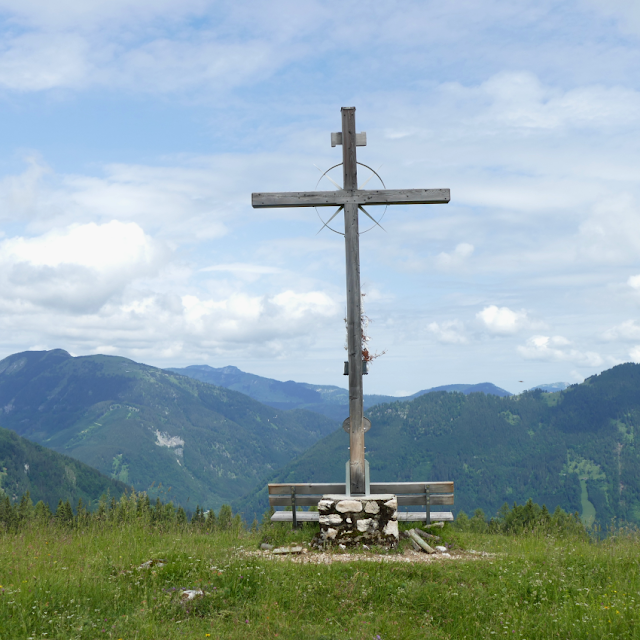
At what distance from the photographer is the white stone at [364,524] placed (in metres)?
10.9

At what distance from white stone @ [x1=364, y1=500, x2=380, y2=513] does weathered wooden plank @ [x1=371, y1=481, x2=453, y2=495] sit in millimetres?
1485

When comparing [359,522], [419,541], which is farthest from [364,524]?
[419,541]

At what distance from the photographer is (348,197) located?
40.3 feet

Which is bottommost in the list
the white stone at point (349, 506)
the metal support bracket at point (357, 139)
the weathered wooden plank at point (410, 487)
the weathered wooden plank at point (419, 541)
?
the weathered wooden plank at point (419, 541)

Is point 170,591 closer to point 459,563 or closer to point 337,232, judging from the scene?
point 459,563

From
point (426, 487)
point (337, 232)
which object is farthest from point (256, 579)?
point (337, 232)

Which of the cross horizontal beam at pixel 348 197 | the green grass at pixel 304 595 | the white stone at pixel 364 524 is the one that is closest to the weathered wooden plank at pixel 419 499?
the white stone at pixel 364 524

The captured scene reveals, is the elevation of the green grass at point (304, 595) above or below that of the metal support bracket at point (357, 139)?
below

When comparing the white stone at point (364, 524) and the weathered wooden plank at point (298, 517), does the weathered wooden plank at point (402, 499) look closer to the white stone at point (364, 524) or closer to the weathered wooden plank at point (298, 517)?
the weathered wooden plank at point (298, 517)

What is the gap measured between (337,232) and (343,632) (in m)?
8.21

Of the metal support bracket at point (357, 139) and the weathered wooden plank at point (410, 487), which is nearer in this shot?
the weathered wooden plank at point (410, 487)

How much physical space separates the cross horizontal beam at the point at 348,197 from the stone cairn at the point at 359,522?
Answer: 21.1ft

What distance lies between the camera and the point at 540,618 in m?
6.73

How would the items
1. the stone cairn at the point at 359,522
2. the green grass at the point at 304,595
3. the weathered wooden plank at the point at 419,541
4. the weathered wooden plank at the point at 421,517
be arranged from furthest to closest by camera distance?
the weathered wooden plank at the point at 421,517
the stone cairn at the point at 359,522
the weathered wooden plank at the point at 419,541
the green grass at the point at 304,595
